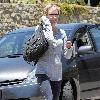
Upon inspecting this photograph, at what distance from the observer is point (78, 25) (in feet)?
36.0

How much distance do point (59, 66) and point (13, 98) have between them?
109 cm

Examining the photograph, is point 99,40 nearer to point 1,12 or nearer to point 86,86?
point 86,86

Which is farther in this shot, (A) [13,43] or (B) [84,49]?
(A) [13,43]

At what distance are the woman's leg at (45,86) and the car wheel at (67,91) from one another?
1.72 metres

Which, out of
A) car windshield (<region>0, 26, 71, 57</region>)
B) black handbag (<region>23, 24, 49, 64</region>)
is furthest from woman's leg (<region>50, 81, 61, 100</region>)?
car windshield (<region>0, 26, 71, 57</region>)

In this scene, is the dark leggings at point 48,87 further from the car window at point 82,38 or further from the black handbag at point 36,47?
the car window at point 82,38

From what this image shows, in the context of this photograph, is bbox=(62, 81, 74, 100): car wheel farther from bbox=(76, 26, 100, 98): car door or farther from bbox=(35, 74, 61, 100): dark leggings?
bbox=(35, 74, 61, 100): dark leggings

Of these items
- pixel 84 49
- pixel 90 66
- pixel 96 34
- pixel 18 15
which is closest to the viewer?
pixel 84 49

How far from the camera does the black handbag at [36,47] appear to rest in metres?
7.45

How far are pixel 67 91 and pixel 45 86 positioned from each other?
6.53ft

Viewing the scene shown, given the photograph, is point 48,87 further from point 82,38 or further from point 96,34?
point 96,34

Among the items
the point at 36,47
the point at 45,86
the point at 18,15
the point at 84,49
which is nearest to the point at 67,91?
the point at 84,49

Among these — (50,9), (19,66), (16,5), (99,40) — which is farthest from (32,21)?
(50,9)

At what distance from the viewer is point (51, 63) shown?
759 cm
